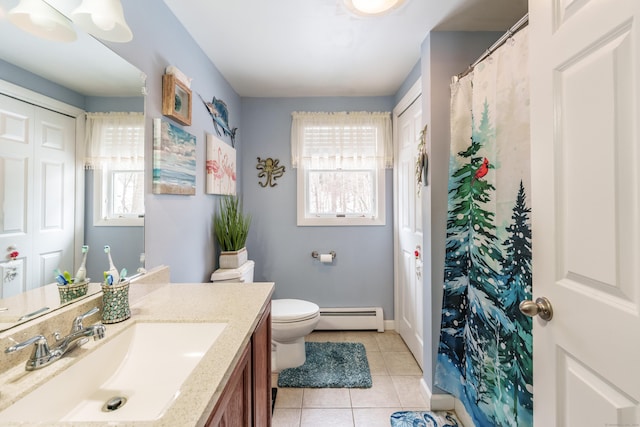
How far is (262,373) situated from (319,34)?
186 centimetres

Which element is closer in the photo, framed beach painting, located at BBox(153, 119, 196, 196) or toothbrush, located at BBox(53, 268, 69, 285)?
toothbrush, located at BBox(53, 268, 69, 285)

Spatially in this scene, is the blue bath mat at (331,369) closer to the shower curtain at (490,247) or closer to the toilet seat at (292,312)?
the toilet seat at (292,312)

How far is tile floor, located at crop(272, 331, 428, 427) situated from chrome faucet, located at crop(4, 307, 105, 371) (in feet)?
4.08

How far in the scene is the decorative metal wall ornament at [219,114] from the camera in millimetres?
2000

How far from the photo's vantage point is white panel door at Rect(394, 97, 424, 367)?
2.14 m

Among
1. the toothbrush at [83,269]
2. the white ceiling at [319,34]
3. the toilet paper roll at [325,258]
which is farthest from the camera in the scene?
the toilet paper roll at [325,258]

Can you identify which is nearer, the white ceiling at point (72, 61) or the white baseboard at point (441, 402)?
the white ceiling at point (72, 61)

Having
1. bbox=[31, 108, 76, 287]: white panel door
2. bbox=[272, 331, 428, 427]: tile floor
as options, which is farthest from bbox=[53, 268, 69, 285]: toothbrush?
bbox=[272, 331, 428, 427]: tile floor

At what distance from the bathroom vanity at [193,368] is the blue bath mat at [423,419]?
0.80 metres

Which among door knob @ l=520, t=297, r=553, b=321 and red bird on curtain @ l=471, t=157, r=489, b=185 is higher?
red bird on curtain @ l=471, t=157, r=489, b=185

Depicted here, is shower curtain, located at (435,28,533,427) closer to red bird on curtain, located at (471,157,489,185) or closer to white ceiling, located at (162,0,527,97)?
red bird on curtain, located at (471,157,489,185)

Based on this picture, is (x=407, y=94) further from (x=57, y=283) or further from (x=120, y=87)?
(x=57, y=283)

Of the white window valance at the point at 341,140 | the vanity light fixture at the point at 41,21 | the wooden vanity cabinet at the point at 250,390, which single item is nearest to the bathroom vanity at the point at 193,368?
the wooden vanity cabinet at the point at 250,390

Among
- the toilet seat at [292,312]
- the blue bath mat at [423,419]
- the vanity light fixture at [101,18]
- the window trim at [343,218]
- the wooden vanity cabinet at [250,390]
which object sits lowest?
the blue bath mat at [423,419]
